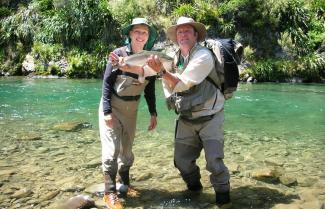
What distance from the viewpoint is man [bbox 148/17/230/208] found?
4355 millimetres

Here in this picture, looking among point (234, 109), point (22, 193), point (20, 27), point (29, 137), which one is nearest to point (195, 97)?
point (22, 193)

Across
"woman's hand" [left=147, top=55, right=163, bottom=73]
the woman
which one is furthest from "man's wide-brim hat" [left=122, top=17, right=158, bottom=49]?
"woman's hand" [left=147, top=55, right=163, bottom=73]

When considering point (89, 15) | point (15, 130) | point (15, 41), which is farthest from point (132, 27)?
point (15, 41)

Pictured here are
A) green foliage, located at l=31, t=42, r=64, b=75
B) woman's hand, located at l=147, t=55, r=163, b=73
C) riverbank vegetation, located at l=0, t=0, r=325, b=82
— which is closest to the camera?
woman's hand, located at l=147, t=55, r=163, b=73

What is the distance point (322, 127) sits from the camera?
32.6 feet

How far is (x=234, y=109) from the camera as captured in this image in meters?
12.9

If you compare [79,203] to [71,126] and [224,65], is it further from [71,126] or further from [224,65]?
[71,126]

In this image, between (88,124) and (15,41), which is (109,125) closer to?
(88,124)

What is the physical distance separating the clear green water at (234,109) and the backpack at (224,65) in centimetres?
453

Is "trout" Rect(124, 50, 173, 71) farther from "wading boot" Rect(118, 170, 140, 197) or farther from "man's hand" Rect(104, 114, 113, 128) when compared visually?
"wading boot" Rect(118, 170, 140, 197)

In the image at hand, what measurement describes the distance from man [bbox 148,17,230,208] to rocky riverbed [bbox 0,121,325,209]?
0.50 metres

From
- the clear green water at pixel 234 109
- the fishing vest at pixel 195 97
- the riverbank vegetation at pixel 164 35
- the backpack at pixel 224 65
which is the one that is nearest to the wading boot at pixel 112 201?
the fishing vest at pixel 195 97

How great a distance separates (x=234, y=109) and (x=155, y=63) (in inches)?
356

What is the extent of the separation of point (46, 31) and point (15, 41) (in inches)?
104
